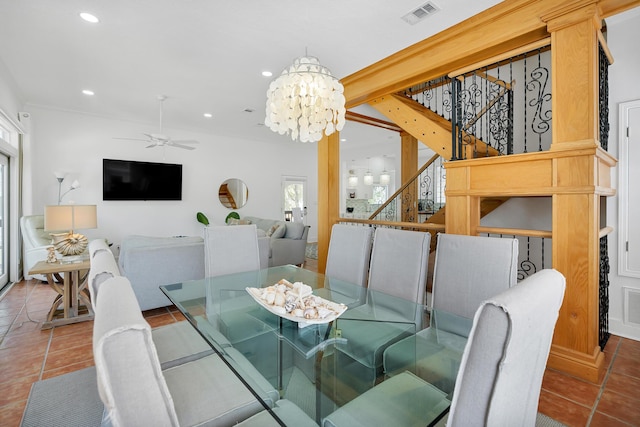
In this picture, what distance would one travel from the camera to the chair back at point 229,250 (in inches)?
102

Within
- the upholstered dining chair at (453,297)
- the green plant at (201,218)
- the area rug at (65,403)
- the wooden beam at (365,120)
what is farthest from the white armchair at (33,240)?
the upholstered dining chair at (453,297)

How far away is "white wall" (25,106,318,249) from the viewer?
17.1 feet

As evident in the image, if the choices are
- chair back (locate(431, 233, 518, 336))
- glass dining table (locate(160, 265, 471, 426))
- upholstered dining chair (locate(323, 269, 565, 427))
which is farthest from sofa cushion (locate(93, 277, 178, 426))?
chair back (locate(431, 233, 518, 336))

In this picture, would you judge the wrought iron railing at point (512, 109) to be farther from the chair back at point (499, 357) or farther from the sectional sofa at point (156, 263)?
the sectional sofa at point (156, 263)

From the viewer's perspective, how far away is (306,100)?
2160mm

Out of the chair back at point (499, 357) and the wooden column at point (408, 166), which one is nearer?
the chair back at point (499, 357)

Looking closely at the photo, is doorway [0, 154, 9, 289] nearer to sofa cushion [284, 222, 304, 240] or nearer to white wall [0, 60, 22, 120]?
white wall [0, 60, 22, 120]

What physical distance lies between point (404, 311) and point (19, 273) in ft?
18.6

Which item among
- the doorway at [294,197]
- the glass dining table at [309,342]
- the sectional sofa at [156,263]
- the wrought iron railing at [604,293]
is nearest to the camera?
the glass dining table at [309,342]

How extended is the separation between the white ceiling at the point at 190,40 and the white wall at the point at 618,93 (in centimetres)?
138

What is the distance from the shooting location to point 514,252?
71.6 inches

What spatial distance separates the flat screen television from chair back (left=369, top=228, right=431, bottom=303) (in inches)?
208

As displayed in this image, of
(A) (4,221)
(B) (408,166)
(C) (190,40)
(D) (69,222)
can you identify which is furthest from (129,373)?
(B) (408,166)

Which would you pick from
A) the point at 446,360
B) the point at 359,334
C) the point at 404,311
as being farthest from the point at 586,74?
the point at 359,334
